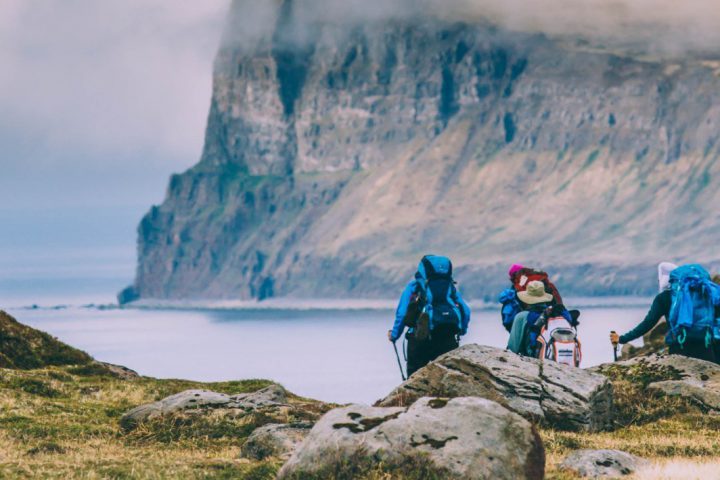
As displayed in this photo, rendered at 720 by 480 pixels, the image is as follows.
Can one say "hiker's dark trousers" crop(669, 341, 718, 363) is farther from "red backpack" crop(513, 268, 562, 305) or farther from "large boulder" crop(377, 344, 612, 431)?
"large boulder" crop(377, 344, 612, 431)

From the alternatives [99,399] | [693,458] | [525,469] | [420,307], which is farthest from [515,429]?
[99,399]

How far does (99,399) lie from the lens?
3344 cm

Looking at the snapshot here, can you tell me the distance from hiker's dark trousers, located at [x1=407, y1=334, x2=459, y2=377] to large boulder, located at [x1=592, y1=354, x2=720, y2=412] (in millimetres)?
4243

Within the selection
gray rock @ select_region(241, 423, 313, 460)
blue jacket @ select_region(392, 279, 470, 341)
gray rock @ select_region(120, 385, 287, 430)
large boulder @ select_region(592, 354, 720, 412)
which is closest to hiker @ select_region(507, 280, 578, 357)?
blue jacket @ select_region(392, 279, 470, 341)

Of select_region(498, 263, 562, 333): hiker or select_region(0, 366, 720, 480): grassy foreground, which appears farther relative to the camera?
select_region(498, 263, 562, 333): hiker

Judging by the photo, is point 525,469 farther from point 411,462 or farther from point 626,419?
point 626,419

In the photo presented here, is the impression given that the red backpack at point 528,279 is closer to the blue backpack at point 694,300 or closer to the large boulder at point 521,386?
the blue backpack at point 694,300

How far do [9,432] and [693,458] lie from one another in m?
12.5

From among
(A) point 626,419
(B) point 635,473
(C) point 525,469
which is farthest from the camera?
(A) point 626,419

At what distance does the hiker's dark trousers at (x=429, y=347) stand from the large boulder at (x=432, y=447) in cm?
839

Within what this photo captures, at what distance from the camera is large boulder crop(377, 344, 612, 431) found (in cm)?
2612

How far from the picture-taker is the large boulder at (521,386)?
85.7 feet

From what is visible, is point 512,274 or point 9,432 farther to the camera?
point 512,274

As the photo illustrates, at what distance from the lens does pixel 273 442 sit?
23.2 meters
